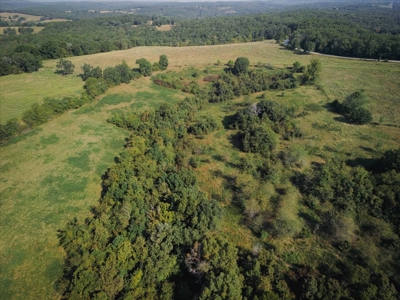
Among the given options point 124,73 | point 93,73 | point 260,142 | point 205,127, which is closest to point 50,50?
point 93,73

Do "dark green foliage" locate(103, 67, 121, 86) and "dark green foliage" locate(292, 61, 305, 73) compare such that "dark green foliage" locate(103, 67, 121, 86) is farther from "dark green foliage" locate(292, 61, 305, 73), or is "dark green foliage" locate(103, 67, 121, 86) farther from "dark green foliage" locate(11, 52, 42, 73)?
"dark green foliage" locate(292, 61, 305, 73)

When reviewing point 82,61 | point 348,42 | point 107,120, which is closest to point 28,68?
point 82,61

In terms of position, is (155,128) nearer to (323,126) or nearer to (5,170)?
(5,170)

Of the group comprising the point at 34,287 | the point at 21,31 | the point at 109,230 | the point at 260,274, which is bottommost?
the point at 34,287

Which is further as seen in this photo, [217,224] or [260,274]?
[217,224]

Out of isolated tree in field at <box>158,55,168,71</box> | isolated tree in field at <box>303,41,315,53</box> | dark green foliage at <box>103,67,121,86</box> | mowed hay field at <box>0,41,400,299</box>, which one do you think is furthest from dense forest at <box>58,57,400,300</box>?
isolated tree in field at <box>303,41,315,53</box>
